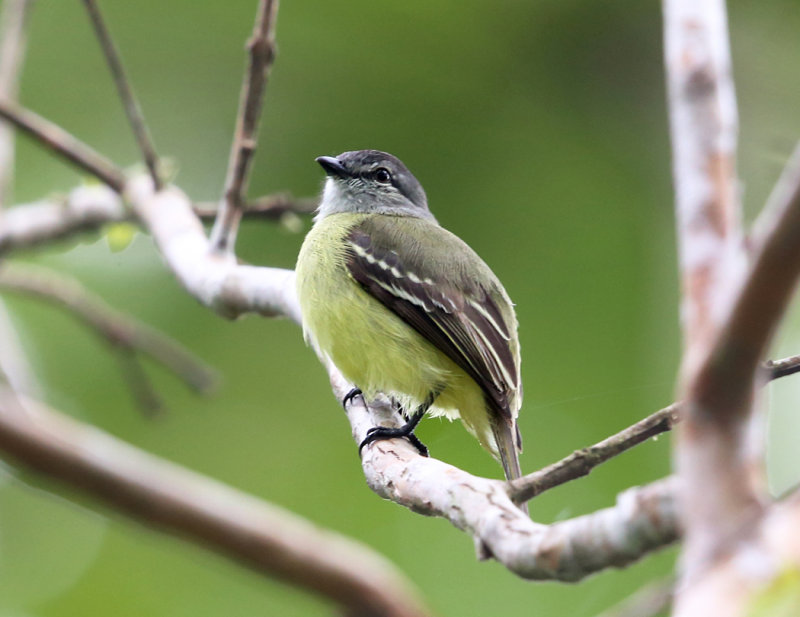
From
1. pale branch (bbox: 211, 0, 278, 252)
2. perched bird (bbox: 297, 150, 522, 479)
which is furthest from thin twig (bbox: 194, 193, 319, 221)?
pale branch (bbox: 211, 0, 278, 252)

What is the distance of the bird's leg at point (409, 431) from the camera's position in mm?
3373

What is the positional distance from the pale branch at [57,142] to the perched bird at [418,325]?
42.0 inches

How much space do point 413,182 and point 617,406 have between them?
191 centimetres

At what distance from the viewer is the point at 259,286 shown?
4.10 m

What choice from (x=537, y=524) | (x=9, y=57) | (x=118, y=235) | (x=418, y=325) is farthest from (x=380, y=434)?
(x=9, y=57)

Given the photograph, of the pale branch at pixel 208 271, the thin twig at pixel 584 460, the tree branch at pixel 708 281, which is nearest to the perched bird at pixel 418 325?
the pale branch at pixel 208 271

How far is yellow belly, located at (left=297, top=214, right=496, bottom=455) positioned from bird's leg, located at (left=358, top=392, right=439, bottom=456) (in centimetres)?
4

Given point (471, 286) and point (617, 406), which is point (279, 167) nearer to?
point (471, 286)

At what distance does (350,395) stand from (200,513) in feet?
10.8

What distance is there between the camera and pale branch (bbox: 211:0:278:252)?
3.88 m

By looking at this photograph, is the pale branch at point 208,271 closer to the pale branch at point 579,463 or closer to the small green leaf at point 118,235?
the small green leaf at point 118,235

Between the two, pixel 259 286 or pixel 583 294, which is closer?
pixel 259 286

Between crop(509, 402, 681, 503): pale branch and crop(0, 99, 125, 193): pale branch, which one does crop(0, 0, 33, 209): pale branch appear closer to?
crop(0, 99, 125, 193): pale branch

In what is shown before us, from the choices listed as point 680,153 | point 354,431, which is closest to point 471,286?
point 354,431
